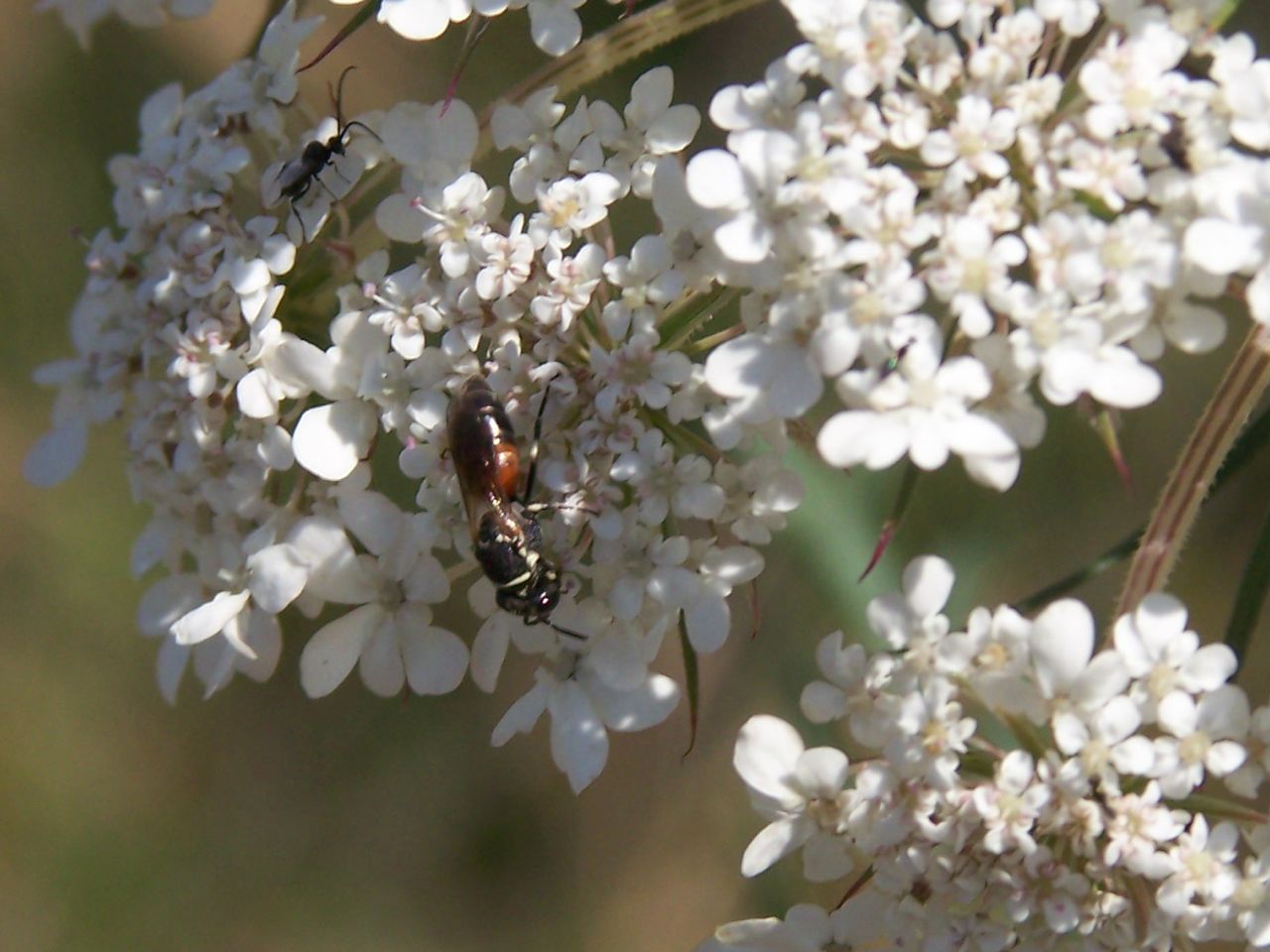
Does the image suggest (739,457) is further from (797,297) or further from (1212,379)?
(1212,379)

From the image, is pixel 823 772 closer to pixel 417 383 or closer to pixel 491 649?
pixel 491 649

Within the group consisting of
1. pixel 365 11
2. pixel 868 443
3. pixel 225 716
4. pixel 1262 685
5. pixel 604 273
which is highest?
pixel 365 11

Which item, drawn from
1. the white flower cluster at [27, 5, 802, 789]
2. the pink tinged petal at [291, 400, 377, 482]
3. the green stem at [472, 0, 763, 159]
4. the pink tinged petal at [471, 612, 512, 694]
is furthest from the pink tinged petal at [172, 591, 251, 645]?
the green stem at [472, 0, 763, 159]

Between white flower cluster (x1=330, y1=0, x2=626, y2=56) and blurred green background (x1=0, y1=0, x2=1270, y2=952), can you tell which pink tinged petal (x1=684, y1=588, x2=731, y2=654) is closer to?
white flower cluster (x1=330, y1=0, x2=626, y2=56)

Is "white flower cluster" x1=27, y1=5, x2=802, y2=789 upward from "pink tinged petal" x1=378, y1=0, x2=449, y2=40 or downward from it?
downward

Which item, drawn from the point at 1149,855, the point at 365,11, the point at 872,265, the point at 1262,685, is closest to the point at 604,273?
the point at 872,265
